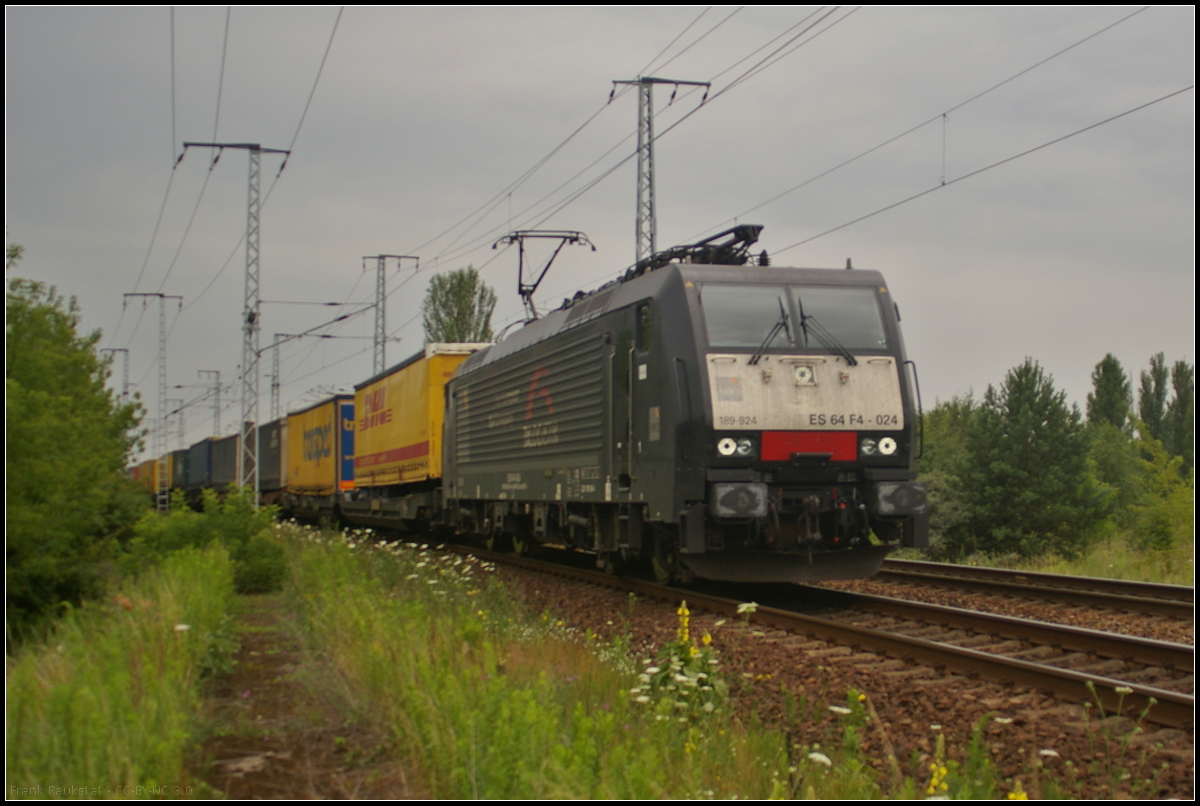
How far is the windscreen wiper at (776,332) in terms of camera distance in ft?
32.0

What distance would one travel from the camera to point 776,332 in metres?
9.97

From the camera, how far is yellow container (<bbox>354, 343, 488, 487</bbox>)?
64.1ft

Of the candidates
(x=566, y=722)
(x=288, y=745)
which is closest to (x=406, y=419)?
(x=566, y=722)

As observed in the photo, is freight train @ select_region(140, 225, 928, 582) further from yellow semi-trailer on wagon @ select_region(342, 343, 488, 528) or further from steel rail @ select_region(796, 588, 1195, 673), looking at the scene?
yellow semi-trailer on wagon @ select_region(342, 343, 488, 528)

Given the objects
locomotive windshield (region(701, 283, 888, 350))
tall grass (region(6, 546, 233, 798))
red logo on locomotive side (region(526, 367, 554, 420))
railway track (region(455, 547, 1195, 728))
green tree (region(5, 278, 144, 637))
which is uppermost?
locomotive windshield (region(701, 283, 888, 350))

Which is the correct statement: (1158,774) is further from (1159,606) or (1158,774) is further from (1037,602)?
(1037,602)

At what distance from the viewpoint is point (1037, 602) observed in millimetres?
10273

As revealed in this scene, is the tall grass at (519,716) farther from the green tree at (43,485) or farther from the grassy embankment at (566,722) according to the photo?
the green tree at (43,485)

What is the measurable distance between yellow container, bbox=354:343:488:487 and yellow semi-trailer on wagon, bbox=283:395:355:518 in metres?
1.30

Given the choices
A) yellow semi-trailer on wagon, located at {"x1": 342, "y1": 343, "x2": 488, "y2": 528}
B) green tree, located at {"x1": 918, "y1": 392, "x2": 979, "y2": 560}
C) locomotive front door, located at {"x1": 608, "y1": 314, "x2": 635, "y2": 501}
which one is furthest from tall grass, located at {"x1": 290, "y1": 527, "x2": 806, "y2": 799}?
green tree, located at {"x1": 918, "y1": 392, "x2": 979, "y2": 560}

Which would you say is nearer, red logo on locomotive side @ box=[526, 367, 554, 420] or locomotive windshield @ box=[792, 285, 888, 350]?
locomotive windshield @ box=[792, 285, 888, 350]

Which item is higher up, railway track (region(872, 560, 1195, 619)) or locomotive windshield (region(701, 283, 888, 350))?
locomotive windshield (region(701, 283, 888, 350))

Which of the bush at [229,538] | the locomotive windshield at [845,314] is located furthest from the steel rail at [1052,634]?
the bush at [229,538]

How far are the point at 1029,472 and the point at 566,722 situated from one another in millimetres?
20832
